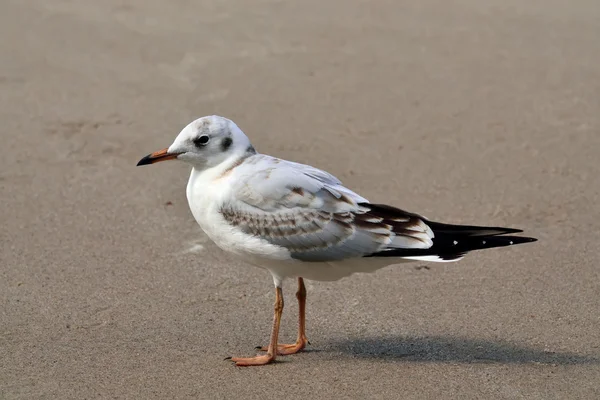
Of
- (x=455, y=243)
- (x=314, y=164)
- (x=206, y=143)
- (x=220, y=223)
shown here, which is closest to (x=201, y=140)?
(x=206, y=143)

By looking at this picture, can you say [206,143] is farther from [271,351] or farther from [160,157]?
[271,351]

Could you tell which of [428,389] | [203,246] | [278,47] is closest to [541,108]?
[278,47]

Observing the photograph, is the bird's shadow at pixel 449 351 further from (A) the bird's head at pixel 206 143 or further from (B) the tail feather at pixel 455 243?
(A) the bird's head at pixel 206 143

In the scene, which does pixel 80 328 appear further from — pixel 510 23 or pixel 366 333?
pixel 510 23

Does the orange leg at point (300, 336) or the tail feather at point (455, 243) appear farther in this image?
the orange leg at point (300, 336)

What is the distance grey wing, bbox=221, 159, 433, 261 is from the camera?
15.1 feet

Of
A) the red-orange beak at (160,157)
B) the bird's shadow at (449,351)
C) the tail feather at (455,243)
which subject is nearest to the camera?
the tail feather at (455,243)

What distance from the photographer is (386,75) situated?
26.2 ft

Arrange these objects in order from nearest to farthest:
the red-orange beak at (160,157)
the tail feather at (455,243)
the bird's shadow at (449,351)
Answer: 1. the tail feather at (455,243)
2. the bird's shadow at (449,351)
3. the red-orange beak at (160,157)

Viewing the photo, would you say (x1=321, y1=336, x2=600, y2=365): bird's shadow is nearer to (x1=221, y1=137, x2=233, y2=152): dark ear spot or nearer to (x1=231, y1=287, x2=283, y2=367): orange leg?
(x1=231, y1=287, x2=283, y2=367): orange leg

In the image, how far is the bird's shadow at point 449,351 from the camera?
15.3ft

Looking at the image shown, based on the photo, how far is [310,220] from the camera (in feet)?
15.3

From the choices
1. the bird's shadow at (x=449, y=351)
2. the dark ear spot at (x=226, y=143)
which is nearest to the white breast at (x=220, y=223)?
the dark ear spot at (x=226, y=143)

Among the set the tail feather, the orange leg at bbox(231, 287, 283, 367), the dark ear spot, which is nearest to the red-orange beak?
the dark ear spot
